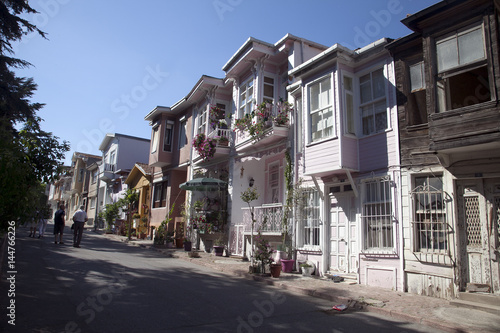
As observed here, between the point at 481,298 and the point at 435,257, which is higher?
the point at 435,257

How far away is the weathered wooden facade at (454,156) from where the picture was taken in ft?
23.4

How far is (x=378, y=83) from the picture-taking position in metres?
10.0

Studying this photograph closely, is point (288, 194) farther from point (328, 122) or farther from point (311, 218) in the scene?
point (328, 122)

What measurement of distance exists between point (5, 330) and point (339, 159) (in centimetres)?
809

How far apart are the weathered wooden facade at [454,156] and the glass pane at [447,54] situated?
21mm

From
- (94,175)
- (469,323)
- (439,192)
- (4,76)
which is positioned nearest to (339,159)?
(439,192)

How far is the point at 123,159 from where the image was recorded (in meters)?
33.6

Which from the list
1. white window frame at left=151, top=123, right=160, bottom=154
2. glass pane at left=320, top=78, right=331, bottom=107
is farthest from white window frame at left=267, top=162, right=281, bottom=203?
white window frame at left=151, top=123, right=160, bottom=154

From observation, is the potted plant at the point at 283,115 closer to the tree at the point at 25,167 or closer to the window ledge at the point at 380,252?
the window ledge at the point at 380,252

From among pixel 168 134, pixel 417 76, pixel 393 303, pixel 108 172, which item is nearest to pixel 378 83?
pixel 417 76

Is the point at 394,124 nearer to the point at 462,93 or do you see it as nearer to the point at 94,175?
the point at 462,93

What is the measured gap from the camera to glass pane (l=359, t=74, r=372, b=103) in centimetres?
1024

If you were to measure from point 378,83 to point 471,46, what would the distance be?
8.98 ft

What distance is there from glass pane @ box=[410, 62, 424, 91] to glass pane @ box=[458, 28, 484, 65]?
1.32 meters
